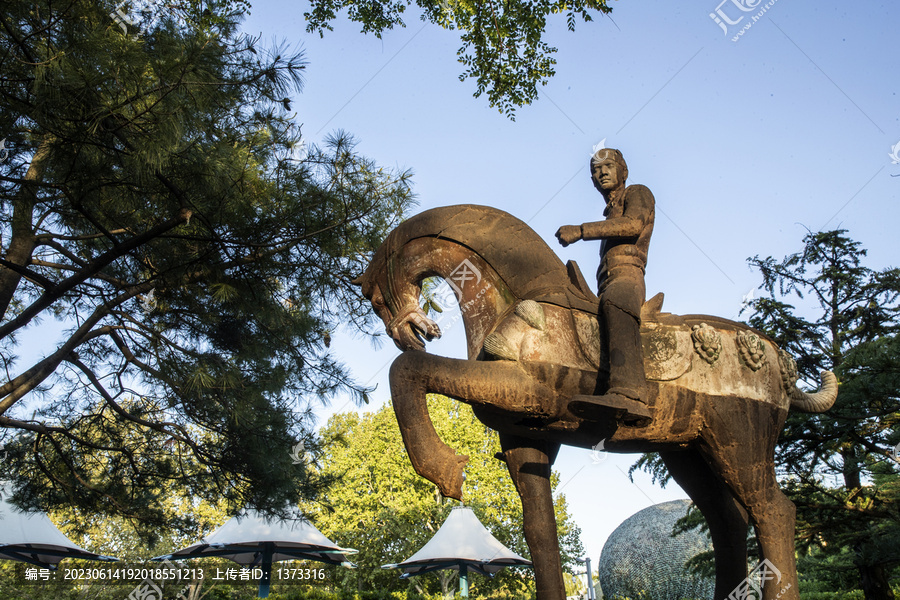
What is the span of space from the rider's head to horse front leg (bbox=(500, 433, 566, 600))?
1558 mm

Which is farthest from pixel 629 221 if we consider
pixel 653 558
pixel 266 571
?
pixel 653 558

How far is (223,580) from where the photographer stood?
52.3ft

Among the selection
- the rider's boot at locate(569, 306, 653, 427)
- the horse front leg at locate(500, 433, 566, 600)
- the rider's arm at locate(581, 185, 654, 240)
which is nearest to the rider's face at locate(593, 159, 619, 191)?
the rider's arm at locate(581, 185, 654, 240)

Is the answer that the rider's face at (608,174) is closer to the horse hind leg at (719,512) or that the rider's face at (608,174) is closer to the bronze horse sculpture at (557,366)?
the bronze horse sculpture at (557,366)

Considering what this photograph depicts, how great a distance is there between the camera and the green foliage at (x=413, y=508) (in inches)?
831

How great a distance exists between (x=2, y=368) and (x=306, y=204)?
156 inches

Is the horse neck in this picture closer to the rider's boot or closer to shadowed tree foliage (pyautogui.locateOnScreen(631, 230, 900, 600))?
the rider's boot

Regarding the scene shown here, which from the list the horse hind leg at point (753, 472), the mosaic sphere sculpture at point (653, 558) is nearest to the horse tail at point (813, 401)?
the horse hind leg at point (753, 472)

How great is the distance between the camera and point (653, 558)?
1516cm

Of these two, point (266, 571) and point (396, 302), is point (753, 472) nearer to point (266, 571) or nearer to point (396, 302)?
point (396, 302)

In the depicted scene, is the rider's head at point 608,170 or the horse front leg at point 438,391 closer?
the horse front leg at point 438,391

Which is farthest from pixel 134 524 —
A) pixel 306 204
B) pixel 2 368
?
pixel 306 204

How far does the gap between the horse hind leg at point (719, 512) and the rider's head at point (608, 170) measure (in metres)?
1.58

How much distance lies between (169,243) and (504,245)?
440cm
